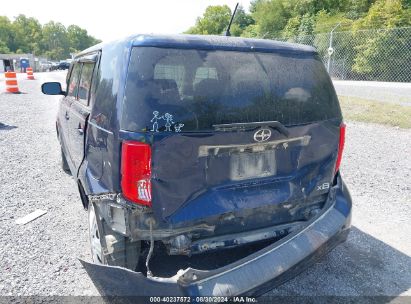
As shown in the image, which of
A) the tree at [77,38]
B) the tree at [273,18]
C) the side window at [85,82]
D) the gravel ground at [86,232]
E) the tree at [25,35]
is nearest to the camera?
the gravel ground at [86,232]

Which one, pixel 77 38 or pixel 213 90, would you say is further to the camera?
pixel 77 38

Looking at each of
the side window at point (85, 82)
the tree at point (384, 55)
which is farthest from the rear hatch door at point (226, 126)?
the tree at point (384, 55)

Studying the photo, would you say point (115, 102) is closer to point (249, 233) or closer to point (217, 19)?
point (249, 233)

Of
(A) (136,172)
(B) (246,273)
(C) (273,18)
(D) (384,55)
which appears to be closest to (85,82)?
(A) (136,172)

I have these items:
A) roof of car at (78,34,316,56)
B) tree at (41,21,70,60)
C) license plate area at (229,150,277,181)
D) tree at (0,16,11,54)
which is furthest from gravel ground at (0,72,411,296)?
tree at (41,21,70,60)

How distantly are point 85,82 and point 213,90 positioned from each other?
A: 1.71 metres

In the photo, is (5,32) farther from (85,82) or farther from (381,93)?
(85,82)

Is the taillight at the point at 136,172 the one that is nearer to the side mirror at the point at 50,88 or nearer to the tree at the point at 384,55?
the side mirror at the point at 50,88

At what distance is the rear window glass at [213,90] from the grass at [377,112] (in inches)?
304

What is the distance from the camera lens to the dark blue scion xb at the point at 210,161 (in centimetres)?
214

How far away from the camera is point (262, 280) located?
2217 mm

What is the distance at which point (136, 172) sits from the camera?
215 cm

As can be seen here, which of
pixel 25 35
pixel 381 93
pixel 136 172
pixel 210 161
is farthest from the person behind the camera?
pixel 25 35

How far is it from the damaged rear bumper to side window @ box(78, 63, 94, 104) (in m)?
1.65
